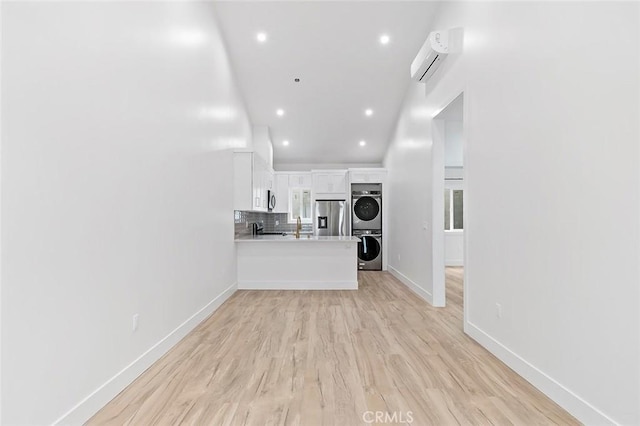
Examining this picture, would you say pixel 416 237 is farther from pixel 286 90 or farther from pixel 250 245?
pixel 286 90

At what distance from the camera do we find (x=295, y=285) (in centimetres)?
553

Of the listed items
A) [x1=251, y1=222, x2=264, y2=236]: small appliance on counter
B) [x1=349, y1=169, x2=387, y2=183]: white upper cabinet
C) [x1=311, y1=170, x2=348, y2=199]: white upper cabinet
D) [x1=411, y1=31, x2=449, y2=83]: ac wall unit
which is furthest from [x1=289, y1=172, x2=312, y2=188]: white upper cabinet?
[x1=411, y1=31, x2=449, y2=83]: ac wall unit

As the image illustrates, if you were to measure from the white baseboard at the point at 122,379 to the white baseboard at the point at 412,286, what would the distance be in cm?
286

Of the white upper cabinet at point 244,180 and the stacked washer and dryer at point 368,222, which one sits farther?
the stacked washer and dryer at point 368,222

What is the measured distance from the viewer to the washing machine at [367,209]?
7547mm

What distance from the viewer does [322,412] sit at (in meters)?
1.97

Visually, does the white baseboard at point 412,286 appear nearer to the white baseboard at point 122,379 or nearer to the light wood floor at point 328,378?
the light wood floor at point 328,378

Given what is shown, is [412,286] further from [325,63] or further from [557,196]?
[325,63]

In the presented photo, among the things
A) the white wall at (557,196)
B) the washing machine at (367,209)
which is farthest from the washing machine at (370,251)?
the white wall at (557,196)

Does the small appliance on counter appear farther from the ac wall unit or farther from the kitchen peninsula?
the ac wall unit

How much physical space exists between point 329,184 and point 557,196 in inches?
231

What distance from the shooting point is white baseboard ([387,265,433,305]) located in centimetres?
457

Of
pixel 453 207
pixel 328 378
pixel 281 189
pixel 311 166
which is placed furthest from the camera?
pixel 453 207

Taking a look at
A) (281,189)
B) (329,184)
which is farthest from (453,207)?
(281,189)
